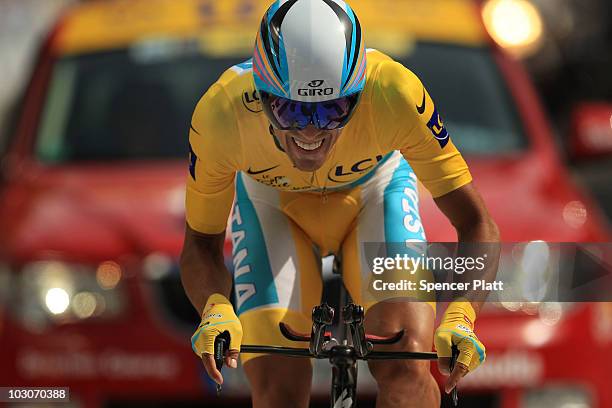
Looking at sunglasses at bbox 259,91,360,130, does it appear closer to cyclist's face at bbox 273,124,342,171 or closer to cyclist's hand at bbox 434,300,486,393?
cyclist's face at bbox 273,124,342,171

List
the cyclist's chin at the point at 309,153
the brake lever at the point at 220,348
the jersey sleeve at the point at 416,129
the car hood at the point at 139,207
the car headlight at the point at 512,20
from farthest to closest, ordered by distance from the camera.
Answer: the car headlight at the point at 512,20
the car hood at the point at 139,207
the jersey sleeve at the point at 416,129
the cyclist's chin at the point at 309,153
the brake lever at the point at 220,348

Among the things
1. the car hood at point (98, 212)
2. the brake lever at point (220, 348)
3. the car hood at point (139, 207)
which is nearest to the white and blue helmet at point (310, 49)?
the brake lever at point (220, 348)

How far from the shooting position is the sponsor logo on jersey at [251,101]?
4.05 meters

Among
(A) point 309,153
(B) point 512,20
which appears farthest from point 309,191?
(B) point 512,20

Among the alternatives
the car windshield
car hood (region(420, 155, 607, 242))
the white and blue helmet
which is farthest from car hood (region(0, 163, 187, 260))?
the white and blue helmet

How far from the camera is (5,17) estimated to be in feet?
44.4

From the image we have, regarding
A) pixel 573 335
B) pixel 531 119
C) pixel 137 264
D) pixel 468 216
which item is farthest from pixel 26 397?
pixel 531 119

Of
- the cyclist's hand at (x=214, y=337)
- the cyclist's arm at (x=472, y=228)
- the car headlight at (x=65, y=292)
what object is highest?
the car headlight at (x=65, y=292)

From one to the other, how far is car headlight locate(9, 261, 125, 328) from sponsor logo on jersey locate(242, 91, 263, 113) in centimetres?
153

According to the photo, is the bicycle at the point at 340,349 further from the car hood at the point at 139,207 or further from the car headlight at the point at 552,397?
the car headlight at the point at 552,397

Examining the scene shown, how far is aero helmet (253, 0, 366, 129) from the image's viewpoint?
3.59 m

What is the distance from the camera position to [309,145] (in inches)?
149

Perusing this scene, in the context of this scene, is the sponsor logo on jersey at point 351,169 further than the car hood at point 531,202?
No

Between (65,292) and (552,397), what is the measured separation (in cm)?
187
